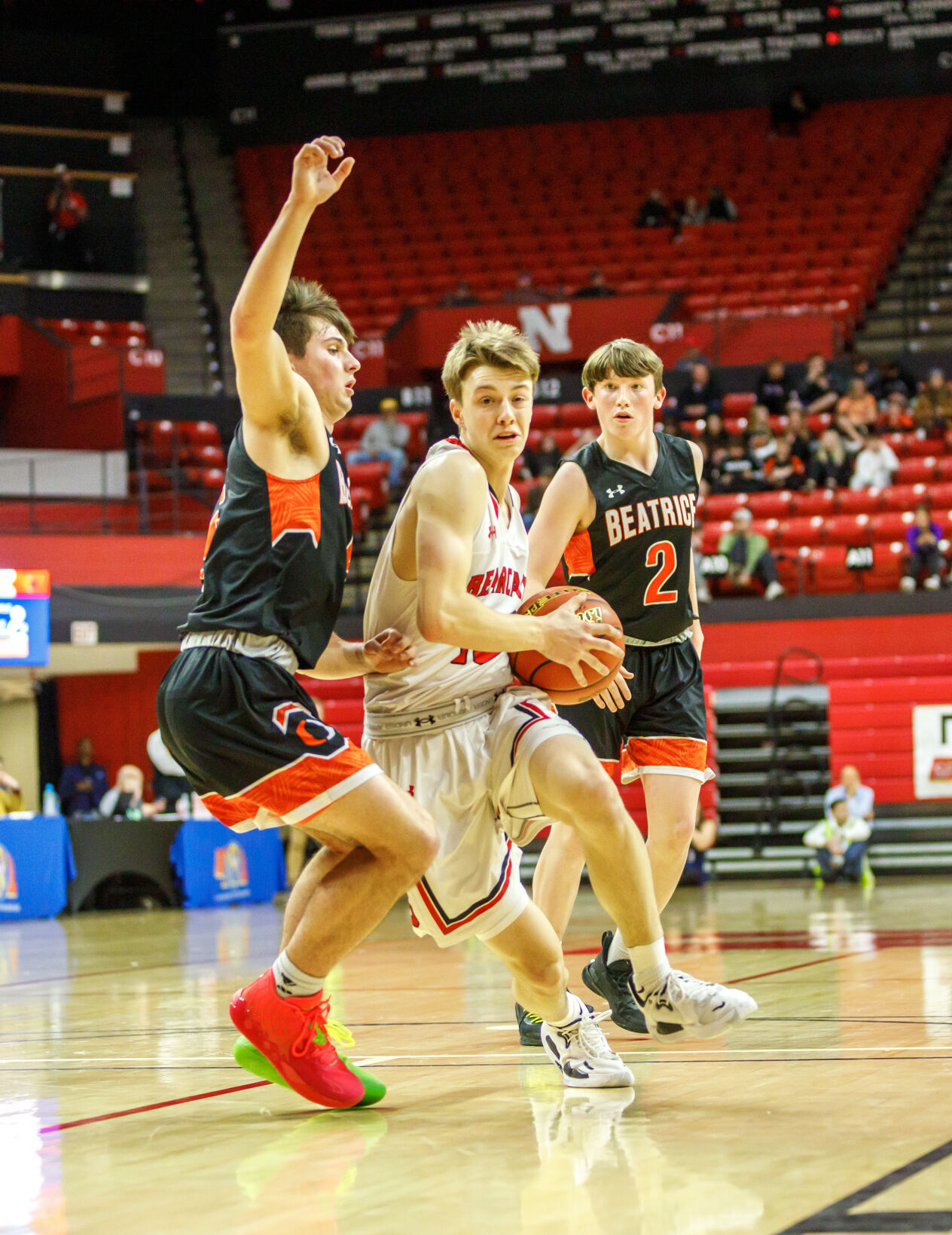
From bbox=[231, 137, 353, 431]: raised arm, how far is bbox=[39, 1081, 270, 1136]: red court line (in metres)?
1.57

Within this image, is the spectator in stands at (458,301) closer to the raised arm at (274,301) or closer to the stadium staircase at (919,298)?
the stadium staircase at (919,298)

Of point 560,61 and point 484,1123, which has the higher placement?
point 560,61

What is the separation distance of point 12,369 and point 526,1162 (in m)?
17.7

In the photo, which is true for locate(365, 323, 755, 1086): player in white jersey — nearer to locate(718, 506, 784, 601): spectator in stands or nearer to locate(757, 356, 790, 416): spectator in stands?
locate(718, 506, 784, 601): spectator in stands

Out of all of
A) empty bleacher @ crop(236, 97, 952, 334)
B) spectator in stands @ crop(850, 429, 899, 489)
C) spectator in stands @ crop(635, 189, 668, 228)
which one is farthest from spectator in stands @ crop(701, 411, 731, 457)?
spectator in stands @ crop(635, 189, 668, 228)

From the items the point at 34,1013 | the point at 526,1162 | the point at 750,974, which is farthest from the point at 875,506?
the point at 526,1162

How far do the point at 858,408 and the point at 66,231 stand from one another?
1145cm

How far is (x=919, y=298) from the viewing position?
64.3ft

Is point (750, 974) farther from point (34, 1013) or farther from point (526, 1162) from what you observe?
point (526, 1162)

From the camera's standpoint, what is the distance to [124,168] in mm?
23016

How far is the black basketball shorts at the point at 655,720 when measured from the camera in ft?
15.2

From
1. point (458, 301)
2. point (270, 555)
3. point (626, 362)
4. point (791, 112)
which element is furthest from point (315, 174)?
point (791, 112)

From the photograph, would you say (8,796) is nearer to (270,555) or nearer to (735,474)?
(735,474)

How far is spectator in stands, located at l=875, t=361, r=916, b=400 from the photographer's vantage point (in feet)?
54.6
